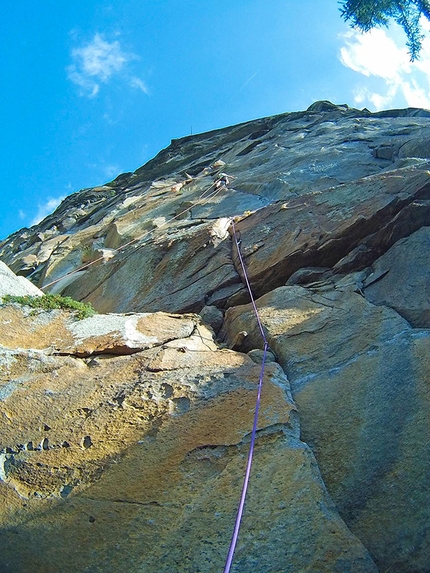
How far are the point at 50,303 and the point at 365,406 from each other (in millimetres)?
4075

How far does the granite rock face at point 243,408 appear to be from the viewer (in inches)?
122

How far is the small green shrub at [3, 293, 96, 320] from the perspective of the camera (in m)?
6.00

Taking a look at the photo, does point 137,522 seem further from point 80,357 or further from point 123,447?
point 80,357

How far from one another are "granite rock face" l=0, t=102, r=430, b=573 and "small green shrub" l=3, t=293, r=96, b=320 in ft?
0.59

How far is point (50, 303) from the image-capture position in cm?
613

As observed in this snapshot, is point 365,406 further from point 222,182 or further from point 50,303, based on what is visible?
point 222,182

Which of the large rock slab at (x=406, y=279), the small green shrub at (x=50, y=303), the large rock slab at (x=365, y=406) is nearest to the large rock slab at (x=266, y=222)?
the large rock slab at (x=406, y=279)

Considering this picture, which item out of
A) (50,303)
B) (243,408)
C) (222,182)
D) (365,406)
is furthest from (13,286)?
(222,182)

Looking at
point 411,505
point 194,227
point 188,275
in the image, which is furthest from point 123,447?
point 194,227

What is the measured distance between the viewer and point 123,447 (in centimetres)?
389

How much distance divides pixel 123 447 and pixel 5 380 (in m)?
1.57

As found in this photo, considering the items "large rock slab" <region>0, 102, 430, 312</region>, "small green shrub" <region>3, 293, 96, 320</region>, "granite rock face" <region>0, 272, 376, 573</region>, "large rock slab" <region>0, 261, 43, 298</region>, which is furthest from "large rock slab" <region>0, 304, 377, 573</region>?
"large rock slab" <region>0, 102, 430, 312</region>

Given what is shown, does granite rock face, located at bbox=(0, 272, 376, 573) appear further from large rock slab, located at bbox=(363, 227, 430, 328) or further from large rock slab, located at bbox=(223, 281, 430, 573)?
large rock slab, located at bbox=(363, 227, 430, 328)

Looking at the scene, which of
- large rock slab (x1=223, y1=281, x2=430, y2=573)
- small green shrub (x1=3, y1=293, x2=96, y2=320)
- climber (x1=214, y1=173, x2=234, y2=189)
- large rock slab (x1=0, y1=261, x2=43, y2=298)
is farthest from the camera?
climber (x1=214, y1=173, x2=234, y2=189)
